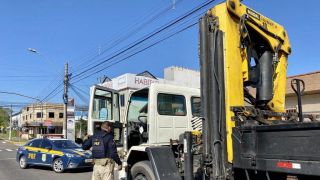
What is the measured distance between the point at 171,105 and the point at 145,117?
55cm

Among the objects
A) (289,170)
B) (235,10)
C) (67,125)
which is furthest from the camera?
(67,125)

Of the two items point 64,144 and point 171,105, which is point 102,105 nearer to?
point 171,105

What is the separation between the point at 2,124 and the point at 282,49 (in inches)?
5021

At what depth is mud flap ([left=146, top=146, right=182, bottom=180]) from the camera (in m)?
6.55

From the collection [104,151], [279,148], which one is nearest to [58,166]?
[104,151]

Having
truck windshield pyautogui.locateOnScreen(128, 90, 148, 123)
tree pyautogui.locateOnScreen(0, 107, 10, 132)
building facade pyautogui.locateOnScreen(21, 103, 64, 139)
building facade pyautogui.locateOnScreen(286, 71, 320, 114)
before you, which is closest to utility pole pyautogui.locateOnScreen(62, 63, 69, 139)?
building facade pyautogui.locateOnScreen(286, 71, 320, 114)

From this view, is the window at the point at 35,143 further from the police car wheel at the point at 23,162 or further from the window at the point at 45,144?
the police car wheel at the point at 23,162

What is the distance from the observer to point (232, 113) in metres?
5.43

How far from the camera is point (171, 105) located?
25.8 feet

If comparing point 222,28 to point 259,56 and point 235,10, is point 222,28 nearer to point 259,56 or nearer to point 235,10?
point 235,10

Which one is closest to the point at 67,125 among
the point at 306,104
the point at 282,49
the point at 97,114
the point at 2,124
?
the point at 306,104

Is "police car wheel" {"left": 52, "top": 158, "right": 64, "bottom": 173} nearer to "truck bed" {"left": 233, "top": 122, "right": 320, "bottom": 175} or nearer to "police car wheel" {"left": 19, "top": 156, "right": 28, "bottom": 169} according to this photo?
"police car wheel" {"left": 19, "top": 156, "right": 28, "bottom": 169}

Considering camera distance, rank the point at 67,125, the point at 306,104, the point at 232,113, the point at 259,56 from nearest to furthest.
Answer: the point at 232,113 → the point at 259,56 → the point at 306,104 → the point at 67,125

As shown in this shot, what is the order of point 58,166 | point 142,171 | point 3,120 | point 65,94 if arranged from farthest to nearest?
point 3,120
point 65,94
point 58,166
point 142,171
